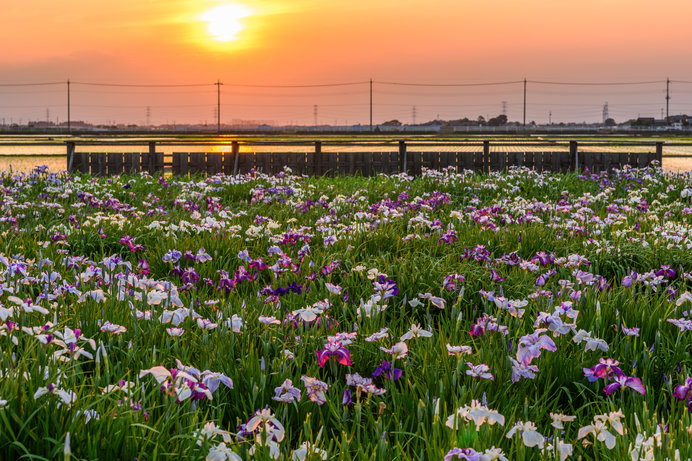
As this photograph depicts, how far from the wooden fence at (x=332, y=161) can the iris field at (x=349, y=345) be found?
11.7 meters

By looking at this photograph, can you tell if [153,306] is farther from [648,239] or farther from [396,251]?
[648,239]

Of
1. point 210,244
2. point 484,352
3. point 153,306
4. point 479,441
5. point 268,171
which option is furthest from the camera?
point 268,171

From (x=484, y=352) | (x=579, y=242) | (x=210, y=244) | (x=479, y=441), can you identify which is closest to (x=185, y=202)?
(x=210, y=244)

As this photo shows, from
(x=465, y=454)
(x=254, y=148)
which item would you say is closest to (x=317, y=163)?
(x=465, y=454)

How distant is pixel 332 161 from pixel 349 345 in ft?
55.5

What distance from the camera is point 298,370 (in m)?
2.92

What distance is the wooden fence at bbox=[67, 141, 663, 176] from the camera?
19672 millimetres

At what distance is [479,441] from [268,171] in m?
18.3

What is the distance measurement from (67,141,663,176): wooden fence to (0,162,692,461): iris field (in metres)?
11.7

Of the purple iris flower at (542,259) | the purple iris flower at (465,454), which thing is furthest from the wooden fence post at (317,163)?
the purple iris flower at (465,454)

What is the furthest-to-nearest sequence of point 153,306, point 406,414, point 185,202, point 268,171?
point 268,171
point 185,202
point 153,306
point 406,414

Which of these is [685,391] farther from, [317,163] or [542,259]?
[317,163]

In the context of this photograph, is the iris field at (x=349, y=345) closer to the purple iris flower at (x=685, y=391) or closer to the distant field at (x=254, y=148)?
the purple iris flower at (x=685, y=391)

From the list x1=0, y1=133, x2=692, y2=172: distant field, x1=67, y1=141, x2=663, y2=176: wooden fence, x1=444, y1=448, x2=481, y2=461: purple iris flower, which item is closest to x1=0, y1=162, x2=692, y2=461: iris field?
x1=444, y1=448, x2=481, y2=461: purple iris flower
